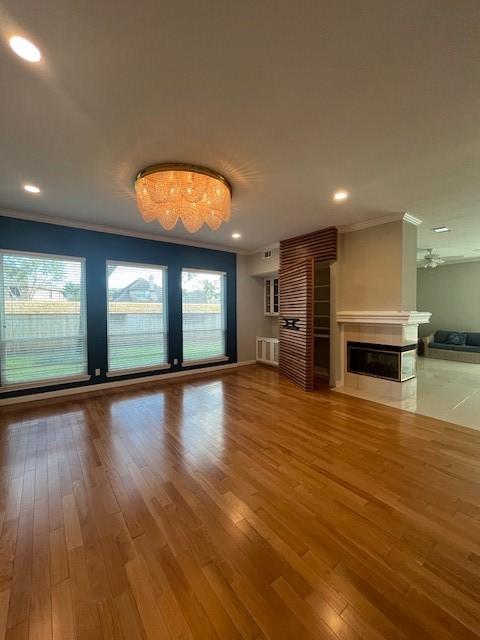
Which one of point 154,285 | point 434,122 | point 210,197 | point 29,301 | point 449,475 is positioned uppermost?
point 434,122

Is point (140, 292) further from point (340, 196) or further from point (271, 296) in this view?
point (340, 196)

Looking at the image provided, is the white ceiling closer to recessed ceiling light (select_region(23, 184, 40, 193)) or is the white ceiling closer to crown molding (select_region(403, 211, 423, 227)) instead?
recessed ceiling light (select_region(23, 184, 40, 193))

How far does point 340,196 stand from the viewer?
3.27m

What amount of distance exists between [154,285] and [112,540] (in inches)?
168

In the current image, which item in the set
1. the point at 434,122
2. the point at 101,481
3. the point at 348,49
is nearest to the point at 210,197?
the point at 348,49

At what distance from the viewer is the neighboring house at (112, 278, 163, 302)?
189 inches

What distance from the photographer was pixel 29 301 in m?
3.97

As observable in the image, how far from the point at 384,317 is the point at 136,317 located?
4366 millimetres

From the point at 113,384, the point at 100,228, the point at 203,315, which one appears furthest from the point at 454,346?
the point at 100,228

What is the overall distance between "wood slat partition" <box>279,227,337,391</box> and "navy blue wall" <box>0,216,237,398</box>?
1670mm

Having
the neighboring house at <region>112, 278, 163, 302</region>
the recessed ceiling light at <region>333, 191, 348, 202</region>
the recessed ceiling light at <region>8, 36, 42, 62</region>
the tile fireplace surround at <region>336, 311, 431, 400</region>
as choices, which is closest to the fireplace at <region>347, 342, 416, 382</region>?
the tile fireplace surround at <region>336, 311, 431, 400</region>

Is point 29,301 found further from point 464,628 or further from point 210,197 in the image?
point 464,628

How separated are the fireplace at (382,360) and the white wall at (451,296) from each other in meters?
4.53

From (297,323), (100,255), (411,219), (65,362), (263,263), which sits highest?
(411,219)
